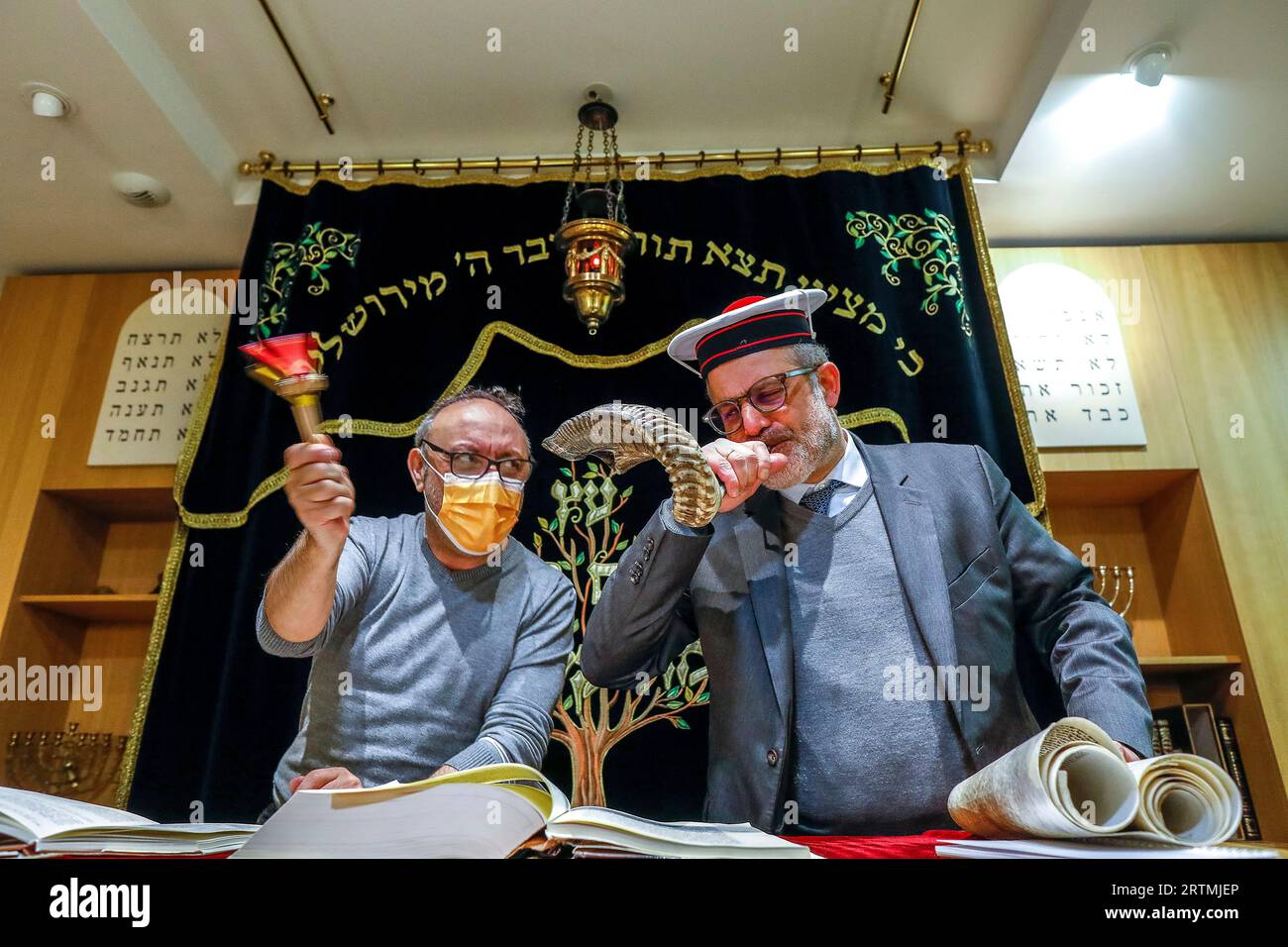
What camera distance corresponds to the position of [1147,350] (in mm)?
2955

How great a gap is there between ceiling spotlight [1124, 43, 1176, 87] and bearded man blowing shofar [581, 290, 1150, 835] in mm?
1360

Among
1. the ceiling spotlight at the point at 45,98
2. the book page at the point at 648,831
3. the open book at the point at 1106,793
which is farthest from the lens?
the ceiling spotlight at the point at 45,98

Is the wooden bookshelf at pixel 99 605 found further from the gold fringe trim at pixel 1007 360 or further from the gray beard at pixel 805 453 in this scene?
the gold fringe trim at pixel 1007 360

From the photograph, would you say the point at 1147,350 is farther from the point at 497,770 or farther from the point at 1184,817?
the point at 497,770

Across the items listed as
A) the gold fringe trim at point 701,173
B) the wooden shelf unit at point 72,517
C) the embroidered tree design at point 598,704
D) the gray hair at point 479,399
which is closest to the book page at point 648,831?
the embroidered tree design at point 598,704

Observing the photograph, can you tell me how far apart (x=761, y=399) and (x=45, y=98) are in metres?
2.38

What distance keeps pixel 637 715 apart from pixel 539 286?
1383 mm

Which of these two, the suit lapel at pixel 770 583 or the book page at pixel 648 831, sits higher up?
the suit lapel at pixel 770 583

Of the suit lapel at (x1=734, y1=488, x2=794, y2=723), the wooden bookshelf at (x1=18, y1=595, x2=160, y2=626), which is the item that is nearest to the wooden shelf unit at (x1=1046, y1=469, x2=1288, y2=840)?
the suit lapel at (x1=734, y1=488, x2=794, y2=723)


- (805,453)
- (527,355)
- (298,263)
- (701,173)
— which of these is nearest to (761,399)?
(805,453)

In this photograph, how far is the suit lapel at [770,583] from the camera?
1.85 m

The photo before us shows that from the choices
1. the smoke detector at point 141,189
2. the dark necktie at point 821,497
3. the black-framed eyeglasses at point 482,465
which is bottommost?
the dark necktie at point 821,497

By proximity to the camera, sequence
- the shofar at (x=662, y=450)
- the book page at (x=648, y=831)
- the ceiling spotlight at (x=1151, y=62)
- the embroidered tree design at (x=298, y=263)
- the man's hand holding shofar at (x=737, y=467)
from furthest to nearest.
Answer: the embroidered tree design at (x=298, y=263)
the ceiling spotlight at (x=1151, y=62)
the man's hand holding shofar at (x=737, y=467)
the shofar at (x=662, y=450)
the book page at (x=648, y=831)

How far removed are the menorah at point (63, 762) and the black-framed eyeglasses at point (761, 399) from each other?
87.0 inches
